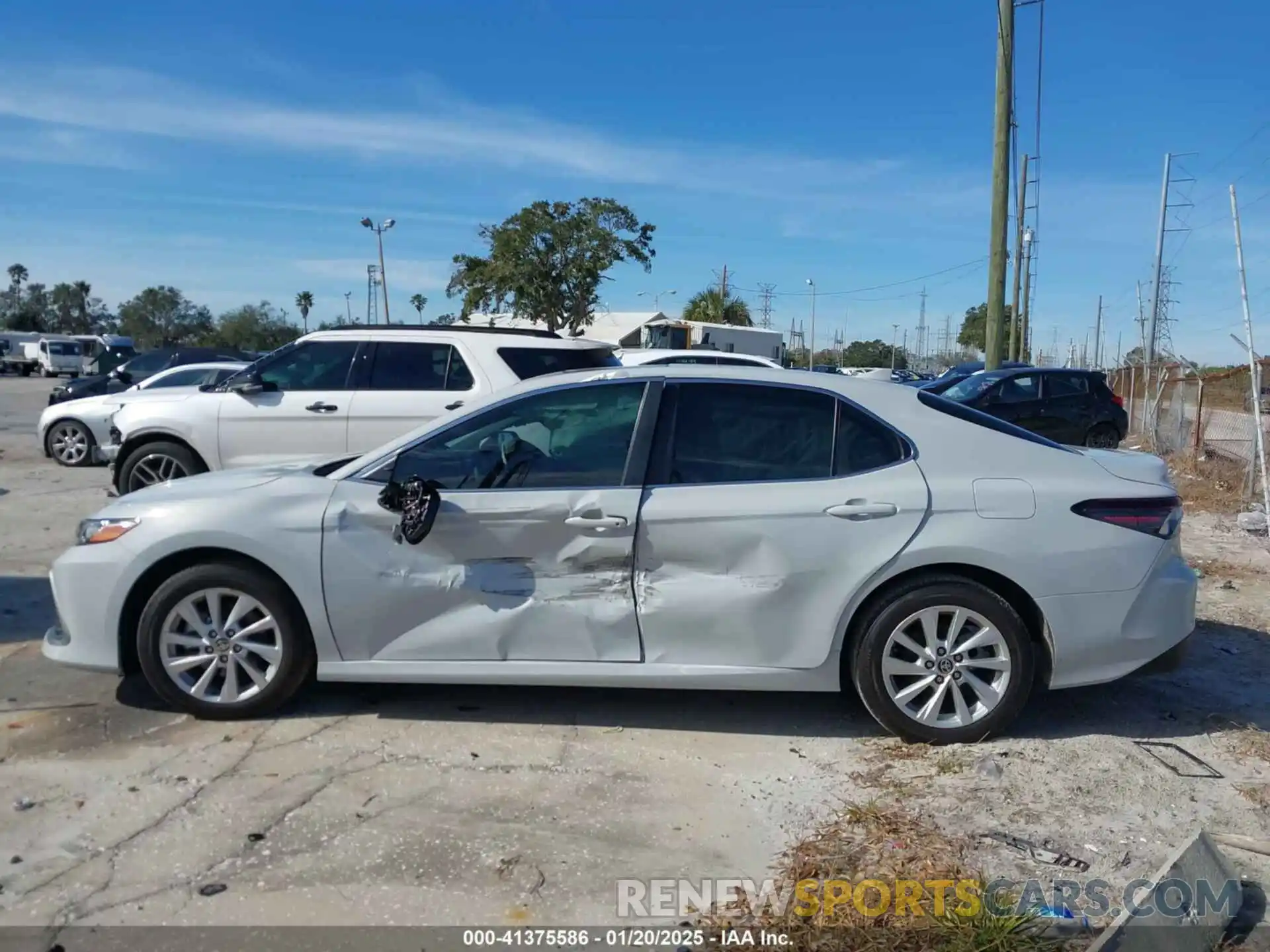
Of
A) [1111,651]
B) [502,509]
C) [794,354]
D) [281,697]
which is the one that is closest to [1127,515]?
[1111,651]

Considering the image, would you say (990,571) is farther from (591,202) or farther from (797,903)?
(591,202)

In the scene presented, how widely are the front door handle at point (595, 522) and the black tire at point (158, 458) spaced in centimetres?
592

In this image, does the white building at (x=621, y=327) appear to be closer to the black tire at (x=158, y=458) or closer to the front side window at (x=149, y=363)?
the front side window at (x=149, y=363)

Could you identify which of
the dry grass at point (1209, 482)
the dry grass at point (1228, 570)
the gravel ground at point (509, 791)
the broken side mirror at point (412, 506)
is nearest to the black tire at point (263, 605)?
the gravel ground at point (509, 791)

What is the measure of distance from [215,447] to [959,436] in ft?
22.4

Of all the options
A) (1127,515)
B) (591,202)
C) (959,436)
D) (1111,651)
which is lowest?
(1111,651)

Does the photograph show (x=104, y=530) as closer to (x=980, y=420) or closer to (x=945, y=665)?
(x=945, y=665)

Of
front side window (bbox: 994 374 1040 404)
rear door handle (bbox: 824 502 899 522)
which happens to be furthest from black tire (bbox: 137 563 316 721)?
front side window (bbox: 994 374 1040 404)

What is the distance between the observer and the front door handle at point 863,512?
4.31 meters

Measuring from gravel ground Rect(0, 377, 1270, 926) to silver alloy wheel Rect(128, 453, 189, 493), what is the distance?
3.83 m

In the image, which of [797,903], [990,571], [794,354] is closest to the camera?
[797,903]

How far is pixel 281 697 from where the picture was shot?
4523 millimetres

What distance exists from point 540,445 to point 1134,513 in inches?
100

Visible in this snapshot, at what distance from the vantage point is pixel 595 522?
4336mm
